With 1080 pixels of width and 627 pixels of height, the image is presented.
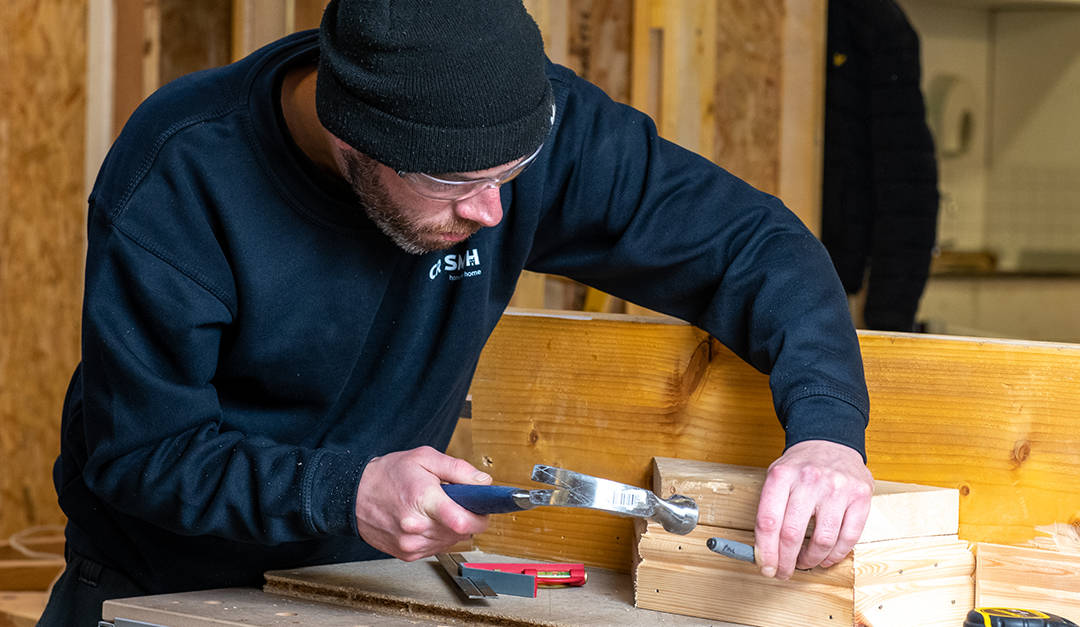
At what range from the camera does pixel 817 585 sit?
124 centimetres

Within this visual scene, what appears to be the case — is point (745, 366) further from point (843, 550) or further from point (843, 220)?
point (843, 220)

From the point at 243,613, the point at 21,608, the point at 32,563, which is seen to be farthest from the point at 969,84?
the point at 243,613

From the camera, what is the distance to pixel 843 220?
3.69m

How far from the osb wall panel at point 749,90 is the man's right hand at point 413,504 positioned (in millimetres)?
2668

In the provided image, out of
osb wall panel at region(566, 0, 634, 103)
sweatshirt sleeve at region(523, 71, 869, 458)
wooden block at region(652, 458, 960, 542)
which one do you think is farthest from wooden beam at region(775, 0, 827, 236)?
wooden block at region(652, 458, 960, 542)

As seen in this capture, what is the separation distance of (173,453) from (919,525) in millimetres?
873

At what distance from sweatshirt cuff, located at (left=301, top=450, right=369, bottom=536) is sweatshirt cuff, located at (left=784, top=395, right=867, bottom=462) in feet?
1.64

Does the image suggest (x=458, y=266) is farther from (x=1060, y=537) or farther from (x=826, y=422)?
(x=1060, y=537)

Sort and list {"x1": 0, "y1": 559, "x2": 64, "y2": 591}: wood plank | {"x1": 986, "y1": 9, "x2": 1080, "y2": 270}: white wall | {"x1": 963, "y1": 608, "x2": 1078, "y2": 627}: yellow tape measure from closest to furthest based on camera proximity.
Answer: {"x1": 963, "y1": 608, "x2": 1078, "y2": 627}: yellow tape measure, {"x1": 0, "y1": 559, "x2": 64, "y2": 591}: wood plank, {"x1": 986, "y1": 9, "x2": 1080, "y2": 270}: white wall

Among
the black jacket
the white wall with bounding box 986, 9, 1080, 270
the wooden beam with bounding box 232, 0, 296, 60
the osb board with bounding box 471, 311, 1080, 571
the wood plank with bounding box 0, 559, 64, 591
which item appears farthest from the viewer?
the white wall with bounding box 986, 9, 1080, 270

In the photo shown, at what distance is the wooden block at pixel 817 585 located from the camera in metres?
1.23

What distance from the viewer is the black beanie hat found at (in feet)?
3.93

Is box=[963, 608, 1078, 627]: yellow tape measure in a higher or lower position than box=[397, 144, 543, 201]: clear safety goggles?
lower

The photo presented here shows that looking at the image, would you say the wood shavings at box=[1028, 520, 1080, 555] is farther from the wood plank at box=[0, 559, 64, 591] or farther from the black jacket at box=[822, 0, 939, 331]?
the wood plank at box=[0, 559, 64, 591]
